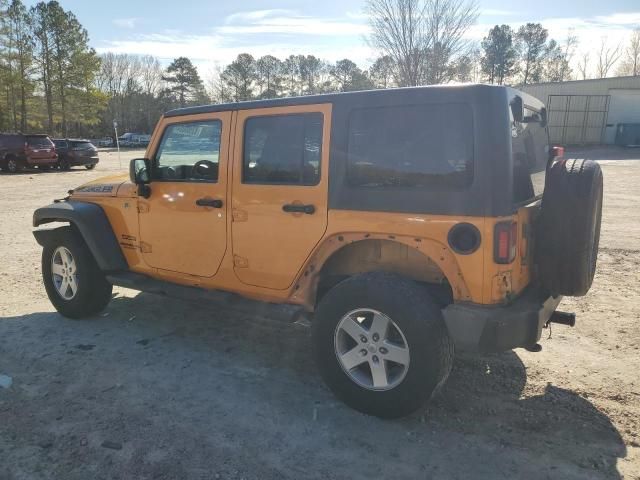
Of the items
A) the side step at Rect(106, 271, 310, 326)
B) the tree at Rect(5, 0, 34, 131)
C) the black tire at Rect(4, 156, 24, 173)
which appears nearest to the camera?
the side step at Rect(106, 271, 310, 326)

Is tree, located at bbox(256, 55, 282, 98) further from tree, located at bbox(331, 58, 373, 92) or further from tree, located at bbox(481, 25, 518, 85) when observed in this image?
tree, located at bbox(481, 25, 518, 85)

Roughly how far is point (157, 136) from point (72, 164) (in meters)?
23.2

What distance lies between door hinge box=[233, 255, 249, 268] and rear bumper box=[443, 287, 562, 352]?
5.20ft

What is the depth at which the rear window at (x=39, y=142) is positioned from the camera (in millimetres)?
23156

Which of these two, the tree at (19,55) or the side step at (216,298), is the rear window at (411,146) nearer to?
the side step at (216,298)

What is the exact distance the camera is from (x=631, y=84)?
3291 centimetres

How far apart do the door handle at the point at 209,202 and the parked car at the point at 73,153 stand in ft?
78.3

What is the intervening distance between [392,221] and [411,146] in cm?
47

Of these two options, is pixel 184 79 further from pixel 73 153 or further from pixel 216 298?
pixel 216 298

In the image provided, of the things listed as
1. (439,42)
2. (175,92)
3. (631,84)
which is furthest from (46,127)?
(631,84)

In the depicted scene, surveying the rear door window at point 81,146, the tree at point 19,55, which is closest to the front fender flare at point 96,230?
the rear door window at point 81,146

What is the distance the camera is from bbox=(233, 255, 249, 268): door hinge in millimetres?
3860

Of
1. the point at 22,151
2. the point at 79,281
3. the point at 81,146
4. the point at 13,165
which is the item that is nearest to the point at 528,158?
the point at 79,281

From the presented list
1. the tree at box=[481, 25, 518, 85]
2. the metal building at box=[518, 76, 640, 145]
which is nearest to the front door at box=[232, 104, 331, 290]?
the metal building at box=[518, 76, 640, 145]
